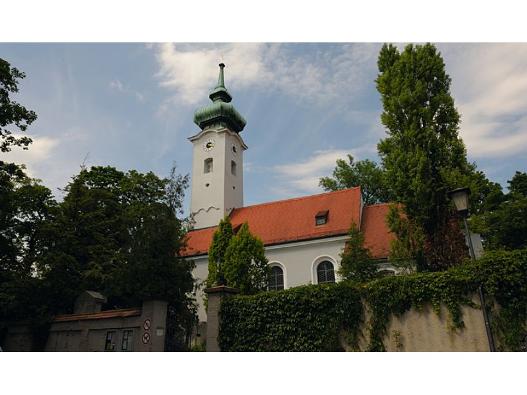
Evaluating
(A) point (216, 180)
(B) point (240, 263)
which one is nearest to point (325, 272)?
(B) point (240, 263)

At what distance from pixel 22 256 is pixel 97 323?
9756 millimetres

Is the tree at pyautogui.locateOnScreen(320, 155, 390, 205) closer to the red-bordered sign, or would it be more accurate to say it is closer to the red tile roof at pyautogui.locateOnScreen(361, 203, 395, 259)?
the red tile roof at pyautogui.locateOnScreen(361, 203, 395, 259)

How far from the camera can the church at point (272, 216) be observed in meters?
20.8

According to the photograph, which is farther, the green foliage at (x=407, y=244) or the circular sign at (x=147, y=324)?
the green foliage at (x=407, y=244)

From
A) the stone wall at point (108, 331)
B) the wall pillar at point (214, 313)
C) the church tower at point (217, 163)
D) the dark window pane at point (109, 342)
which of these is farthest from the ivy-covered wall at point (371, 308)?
the church tower at point (217, 163)

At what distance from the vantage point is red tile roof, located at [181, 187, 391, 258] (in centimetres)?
2094

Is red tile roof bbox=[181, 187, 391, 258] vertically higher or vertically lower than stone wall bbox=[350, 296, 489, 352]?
higher

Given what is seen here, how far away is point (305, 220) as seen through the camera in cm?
2323

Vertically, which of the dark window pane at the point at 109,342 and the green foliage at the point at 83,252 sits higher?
the green foliage at the point at 83,252

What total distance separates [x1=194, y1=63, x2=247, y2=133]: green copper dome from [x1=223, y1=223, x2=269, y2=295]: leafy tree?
708 inches

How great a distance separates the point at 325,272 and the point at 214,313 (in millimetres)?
10036

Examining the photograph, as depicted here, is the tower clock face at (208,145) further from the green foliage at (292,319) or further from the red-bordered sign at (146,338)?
the red-bordered sign at (146,338)

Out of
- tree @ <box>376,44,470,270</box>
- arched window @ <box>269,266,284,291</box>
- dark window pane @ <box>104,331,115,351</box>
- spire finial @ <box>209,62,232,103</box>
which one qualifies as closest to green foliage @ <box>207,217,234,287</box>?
arched window @ <box>269,266,284,291</box>

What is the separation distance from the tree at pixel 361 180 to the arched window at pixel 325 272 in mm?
12133
